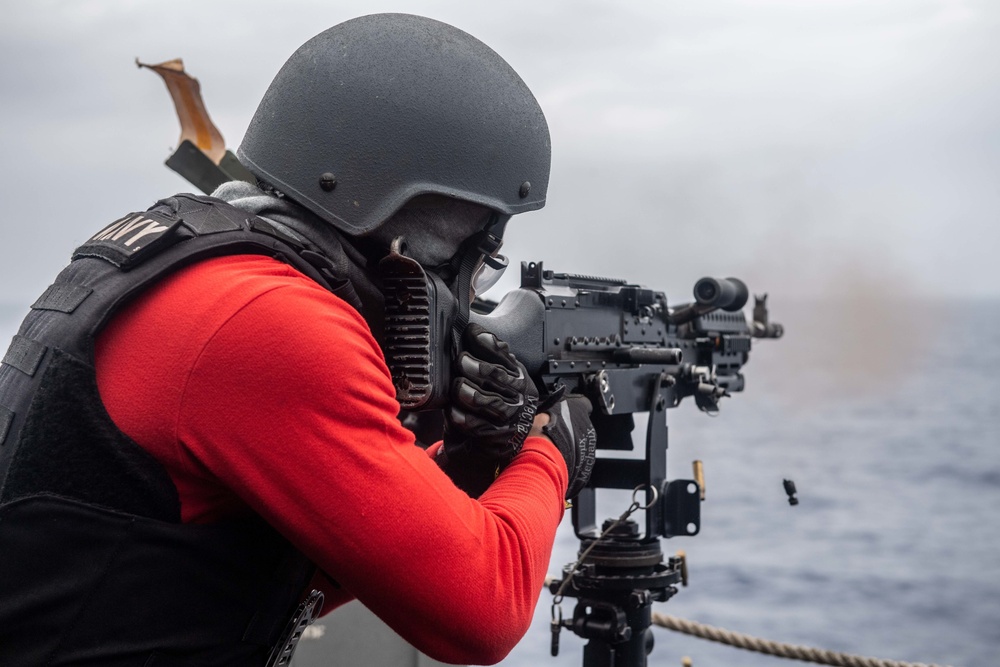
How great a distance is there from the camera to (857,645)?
8977 millimetres

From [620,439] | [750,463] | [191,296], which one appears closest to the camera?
[191,296]

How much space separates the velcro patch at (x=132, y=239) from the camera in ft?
4.16

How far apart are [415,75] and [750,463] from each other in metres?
18.5

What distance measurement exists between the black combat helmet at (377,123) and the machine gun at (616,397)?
2.05ft

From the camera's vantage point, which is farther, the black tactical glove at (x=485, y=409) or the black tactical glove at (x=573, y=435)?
the black tactical glove at (x=573, y=435)

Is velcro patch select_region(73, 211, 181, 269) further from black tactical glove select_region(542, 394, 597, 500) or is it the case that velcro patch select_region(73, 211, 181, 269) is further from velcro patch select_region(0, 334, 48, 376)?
black tactical glove select_region(542, 394, 597, 500)

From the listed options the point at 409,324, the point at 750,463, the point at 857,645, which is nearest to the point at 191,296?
the point at 409,324

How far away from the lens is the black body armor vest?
1213 millimetres

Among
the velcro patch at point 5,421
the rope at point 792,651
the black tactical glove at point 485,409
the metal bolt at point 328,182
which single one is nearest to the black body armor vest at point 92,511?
the velcro patch at point 5,421

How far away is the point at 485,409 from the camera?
1688mm

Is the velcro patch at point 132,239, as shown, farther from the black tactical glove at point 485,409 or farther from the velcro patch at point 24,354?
the black tactical glove at point 485,409

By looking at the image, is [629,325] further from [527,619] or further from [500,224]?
[527,619]

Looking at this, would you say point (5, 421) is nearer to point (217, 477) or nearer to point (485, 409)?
point (217, 477)

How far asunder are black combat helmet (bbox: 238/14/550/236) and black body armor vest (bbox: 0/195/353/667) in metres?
0.30
